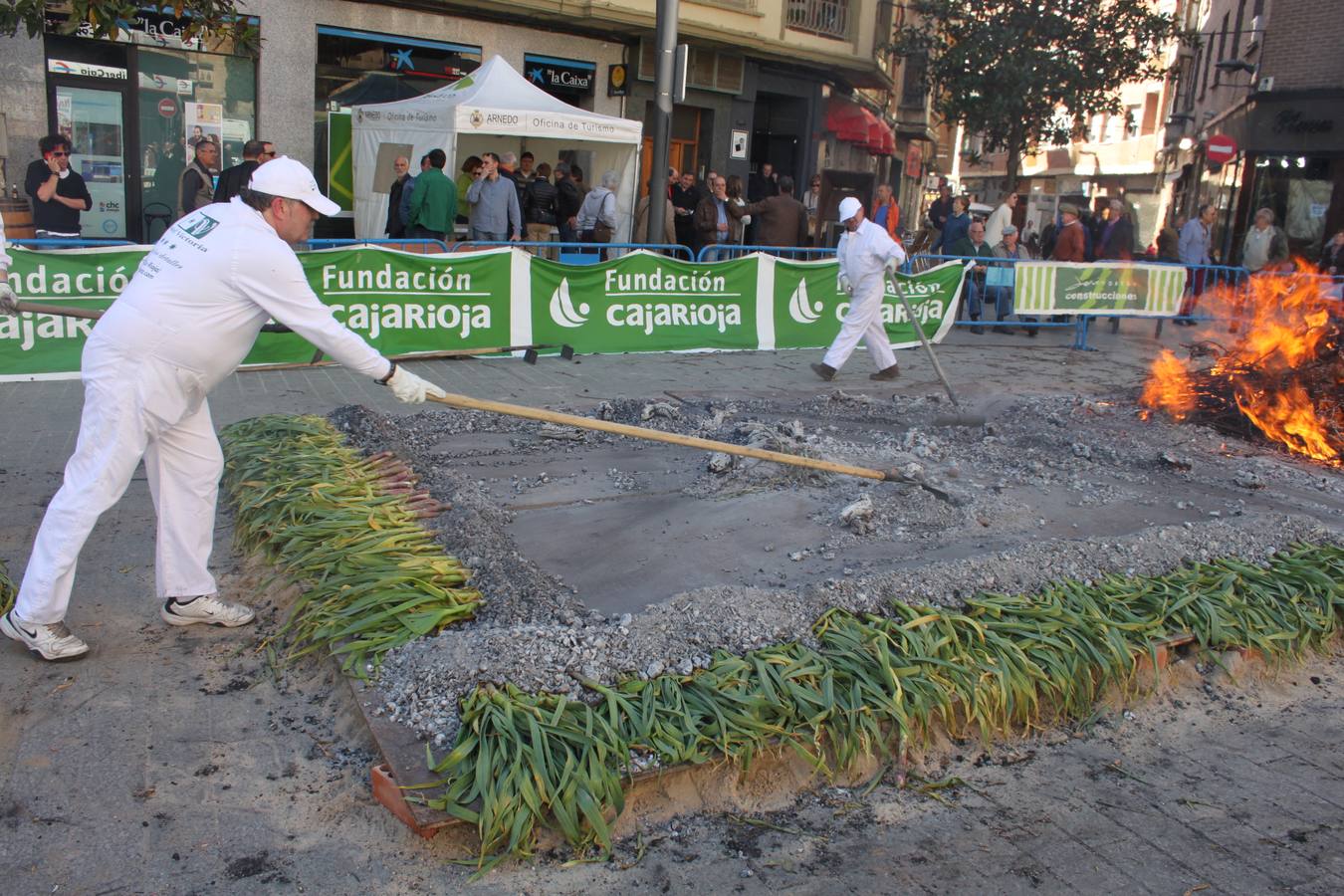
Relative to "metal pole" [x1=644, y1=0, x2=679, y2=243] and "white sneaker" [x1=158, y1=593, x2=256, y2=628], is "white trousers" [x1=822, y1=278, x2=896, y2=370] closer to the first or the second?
"metal pole" [x1=644, y1=0, x2=679, y2=243]

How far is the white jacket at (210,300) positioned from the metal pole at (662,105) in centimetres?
883

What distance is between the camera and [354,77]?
17.0 m

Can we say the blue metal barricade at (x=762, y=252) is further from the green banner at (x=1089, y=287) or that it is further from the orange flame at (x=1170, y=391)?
the orange flame at (x=1170, y=391)

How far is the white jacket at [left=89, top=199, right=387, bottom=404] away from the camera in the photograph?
4277 mm

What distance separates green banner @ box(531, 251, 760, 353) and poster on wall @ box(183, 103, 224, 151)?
22.4 feet

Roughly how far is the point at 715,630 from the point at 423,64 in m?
15.5

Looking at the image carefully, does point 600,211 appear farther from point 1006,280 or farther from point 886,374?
point 1006,280

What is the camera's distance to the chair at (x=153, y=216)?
1504 cm

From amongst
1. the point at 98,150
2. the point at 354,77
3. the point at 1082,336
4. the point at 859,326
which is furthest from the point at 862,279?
the point at 98,150

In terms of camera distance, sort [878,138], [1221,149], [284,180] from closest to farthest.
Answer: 1. [284,180]
2. [1221,149]
3. [878,138]

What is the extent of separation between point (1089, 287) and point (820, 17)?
1205 centimetres

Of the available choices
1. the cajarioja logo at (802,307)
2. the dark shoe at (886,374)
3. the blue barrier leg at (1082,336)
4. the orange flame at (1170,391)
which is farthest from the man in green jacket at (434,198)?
the blue barrier leg at (1082,336)

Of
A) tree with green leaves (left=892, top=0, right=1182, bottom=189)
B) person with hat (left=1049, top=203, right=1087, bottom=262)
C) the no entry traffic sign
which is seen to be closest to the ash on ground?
person with hat (left=1049, top=203, right=1087, bottom=262)

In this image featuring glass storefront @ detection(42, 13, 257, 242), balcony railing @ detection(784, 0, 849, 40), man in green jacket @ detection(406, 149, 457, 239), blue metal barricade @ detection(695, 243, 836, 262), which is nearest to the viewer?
man in green jacket @ detection(406, 149, 457, 239)
